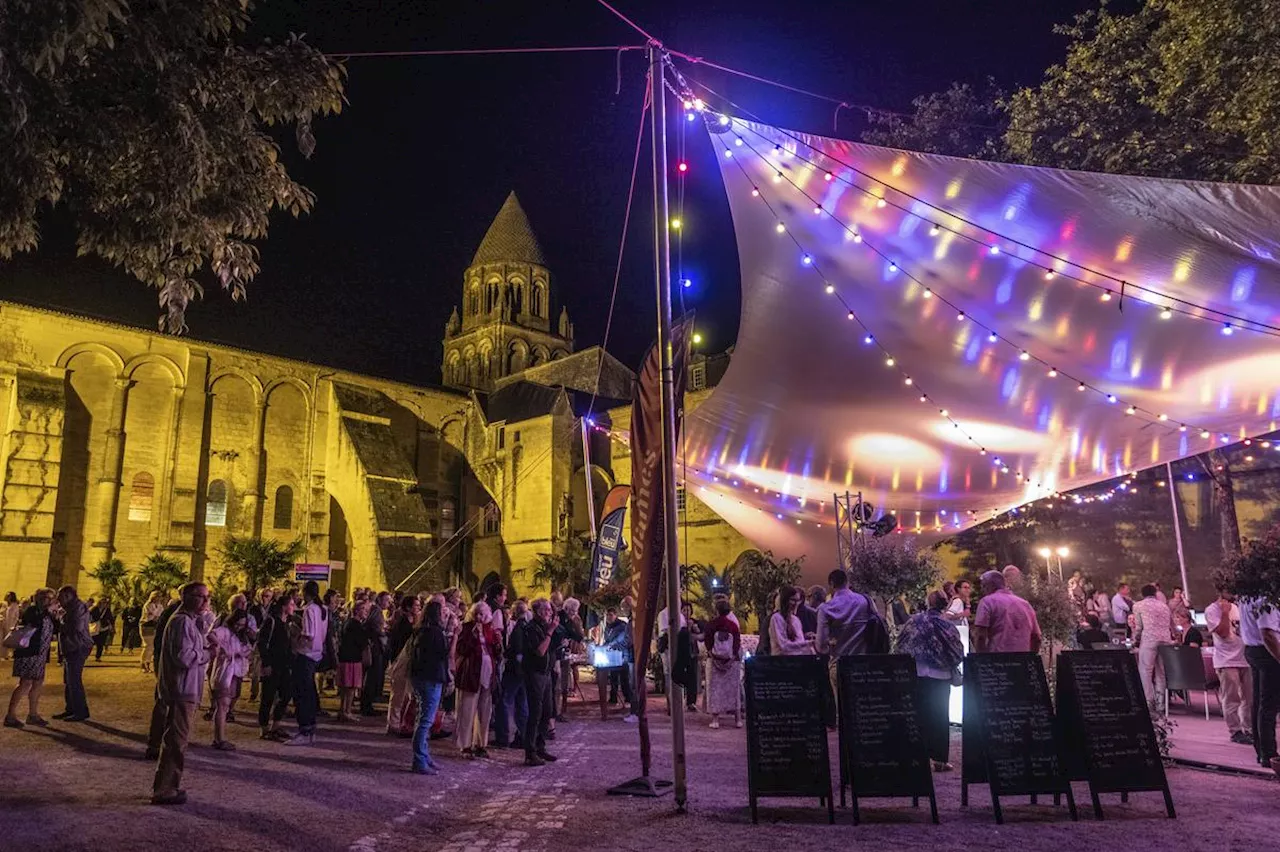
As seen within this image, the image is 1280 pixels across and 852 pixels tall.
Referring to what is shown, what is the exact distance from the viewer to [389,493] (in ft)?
110

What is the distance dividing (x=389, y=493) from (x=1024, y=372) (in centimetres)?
2877

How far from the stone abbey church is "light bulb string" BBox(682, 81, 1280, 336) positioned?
19.8 metres

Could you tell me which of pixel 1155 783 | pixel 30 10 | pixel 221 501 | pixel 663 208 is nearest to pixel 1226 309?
pixel 1155 783

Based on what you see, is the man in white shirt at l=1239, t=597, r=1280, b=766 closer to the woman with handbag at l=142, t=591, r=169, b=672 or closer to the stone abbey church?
the woman with handbag at l=142, t=591, r=169, b=672

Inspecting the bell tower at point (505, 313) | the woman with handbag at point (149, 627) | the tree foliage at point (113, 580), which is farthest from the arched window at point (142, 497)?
the bell tower at point (505, 313)

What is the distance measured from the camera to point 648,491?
6191 mm

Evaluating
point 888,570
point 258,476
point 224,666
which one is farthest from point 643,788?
point 258,476

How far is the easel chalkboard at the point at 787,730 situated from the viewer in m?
5.23

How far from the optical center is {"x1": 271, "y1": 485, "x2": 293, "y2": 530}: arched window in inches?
1384

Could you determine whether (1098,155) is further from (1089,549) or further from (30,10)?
(30,10)

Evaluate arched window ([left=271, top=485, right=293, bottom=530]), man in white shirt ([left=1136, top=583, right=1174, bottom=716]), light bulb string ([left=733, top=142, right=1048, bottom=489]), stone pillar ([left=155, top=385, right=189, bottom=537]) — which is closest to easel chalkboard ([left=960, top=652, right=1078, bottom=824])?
light bulb string ([left=733, top=142, right=1048, bottom=489])

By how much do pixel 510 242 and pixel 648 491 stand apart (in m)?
49.2

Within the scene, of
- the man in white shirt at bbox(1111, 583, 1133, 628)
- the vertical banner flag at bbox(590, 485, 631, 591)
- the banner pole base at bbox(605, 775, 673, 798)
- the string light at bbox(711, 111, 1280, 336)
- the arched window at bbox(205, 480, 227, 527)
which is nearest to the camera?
the banner pole base at bbox(605, 775, 673, 798)

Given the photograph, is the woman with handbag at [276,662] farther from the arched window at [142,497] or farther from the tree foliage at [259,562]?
the arched window at [142,497]
